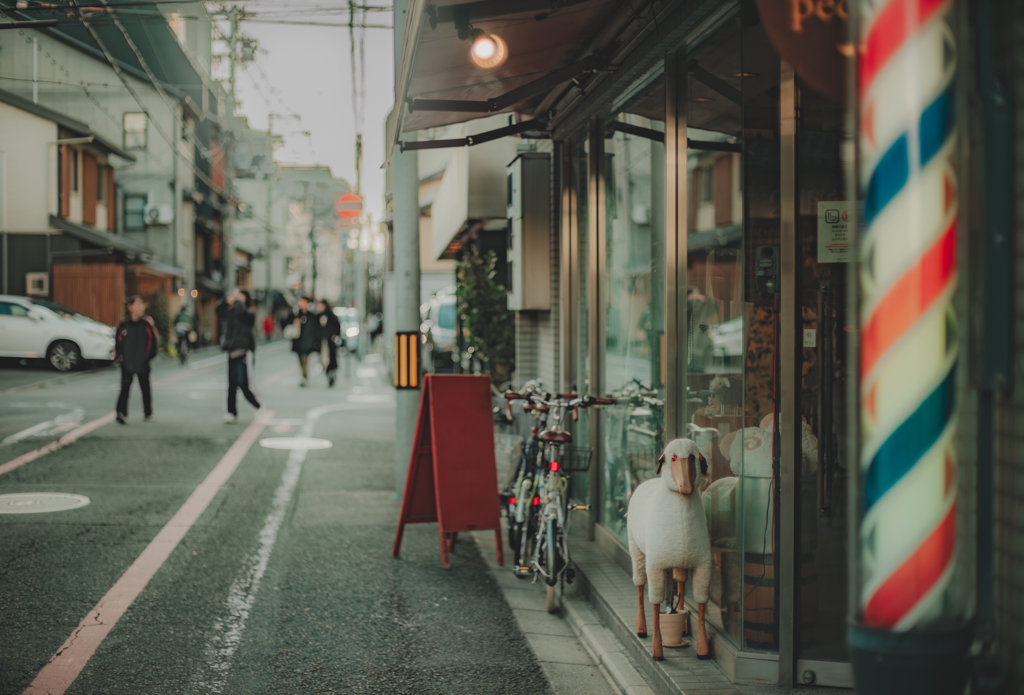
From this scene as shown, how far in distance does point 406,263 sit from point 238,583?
140 inches

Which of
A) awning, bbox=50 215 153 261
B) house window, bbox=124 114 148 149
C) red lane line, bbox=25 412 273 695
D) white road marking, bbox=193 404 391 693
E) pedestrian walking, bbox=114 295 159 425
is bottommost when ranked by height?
white road marking, bbox=193 404 391 693

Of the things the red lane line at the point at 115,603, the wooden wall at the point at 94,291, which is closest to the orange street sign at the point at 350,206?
the wooden wall at the point at 94,291

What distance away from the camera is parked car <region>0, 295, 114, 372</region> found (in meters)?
22.0

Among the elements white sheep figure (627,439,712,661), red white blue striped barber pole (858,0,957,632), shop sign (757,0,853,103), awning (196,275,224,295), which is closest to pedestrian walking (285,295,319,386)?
white sheep figure (627,439,712,661)

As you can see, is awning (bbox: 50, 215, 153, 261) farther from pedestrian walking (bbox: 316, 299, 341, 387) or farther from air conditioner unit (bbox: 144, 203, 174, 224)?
pedestrian walking (bbox: 316, 299, 341, 387)

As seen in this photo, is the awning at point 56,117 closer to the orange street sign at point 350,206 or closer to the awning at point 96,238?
the awning at point 96,238

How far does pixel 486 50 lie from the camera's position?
5258mm

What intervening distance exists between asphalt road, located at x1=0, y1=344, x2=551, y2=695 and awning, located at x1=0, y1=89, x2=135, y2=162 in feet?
→ 15.8

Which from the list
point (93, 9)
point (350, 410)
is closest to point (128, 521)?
point (93, 9)

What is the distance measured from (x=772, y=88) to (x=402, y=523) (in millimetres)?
3968

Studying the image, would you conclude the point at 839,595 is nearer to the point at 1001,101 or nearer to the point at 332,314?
the point at 1001,101

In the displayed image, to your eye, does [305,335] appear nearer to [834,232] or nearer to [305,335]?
[305,335]

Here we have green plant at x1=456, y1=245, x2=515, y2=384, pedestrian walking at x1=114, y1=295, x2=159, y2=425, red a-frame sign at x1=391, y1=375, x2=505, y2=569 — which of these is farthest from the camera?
pedestrian walking at x1=114, y1=295, x2=159, y2=425

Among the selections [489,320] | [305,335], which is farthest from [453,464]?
[305,335]
